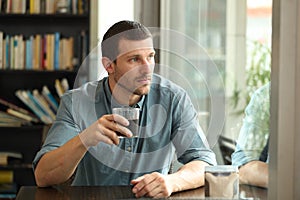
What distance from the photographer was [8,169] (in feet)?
14.7

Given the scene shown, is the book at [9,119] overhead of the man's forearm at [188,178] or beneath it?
beneath

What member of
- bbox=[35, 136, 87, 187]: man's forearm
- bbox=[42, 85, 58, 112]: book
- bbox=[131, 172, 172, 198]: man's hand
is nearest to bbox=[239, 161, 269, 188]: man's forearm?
bbox=[131, 172, 172, 198]: man's hand

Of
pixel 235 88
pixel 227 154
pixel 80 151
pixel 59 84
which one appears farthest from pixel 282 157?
pixel 59 84

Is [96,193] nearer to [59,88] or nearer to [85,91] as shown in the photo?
[85,91]

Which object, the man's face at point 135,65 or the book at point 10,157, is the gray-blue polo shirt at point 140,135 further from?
the book at point 10,157

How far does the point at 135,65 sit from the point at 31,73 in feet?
9.47

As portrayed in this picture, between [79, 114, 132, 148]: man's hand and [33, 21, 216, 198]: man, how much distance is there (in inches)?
4.9

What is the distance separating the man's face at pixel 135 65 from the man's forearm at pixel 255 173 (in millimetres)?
378

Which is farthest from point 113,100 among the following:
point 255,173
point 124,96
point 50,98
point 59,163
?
point 50,98

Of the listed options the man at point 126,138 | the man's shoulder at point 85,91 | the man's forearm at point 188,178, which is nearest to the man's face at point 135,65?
the man at point 126,138

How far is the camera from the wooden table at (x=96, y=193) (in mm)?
1644

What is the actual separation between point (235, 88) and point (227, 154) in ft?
1.13

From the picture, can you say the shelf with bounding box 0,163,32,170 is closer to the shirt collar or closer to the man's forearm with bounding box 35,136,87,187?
the shirt collar

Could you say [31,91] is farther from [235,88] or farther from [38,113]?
[235,88]
